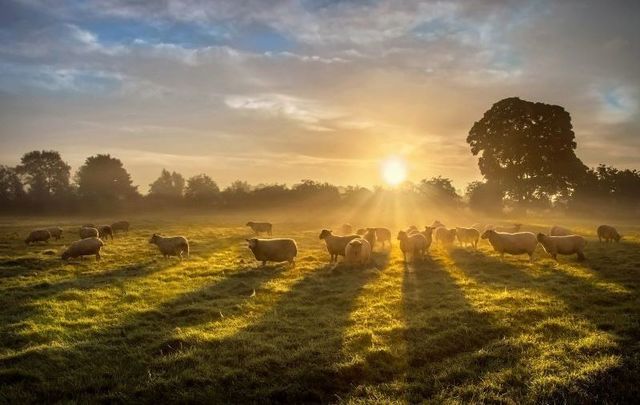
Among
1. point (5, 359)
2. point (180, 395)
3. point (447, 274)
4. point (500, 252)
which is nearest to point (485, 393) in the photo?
point (180, 395)

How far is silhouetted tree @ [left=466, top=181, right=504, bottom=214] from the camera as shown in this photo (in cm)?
6431

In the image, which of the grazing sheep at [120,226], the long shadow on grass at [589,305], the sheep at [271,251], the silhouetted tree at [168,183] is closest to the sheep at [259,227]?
the grazing sheep at [120,226]

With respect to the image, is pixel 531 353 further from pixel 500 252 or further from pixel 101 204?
pixel 101 204

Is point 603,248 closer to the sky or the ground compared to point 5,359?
closer to the sky

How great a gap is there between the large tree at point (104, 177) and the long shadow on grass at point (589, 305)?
8436cm

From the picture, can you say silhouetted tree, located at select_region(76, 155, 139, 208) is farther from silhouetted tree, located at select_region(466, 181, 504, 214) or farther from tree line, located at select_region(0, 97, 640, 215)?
silhouetted tree, located at select_region(466, 181, 504, 214)

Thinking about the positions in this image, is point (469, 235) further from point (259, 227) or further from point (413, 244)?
point (259, 227)

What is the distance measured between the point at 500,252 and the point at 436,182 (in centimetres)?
5580

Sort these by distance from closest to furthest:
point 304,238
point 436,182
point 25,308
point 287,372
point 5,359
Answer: point 287,372 → point 5,359 → point 25,308 → point 304,238 → point 436,182

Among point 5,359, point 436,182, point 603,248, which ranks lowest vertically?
point 5,359

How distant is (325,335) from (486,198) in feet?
203

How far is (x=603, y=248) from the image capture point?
25859mm

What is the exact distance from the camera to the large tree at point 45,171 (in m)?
96.2

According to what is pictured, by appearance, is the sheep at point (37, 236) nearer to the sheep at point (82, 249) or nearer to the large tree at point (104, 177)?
the sheep at point (82, 249)
